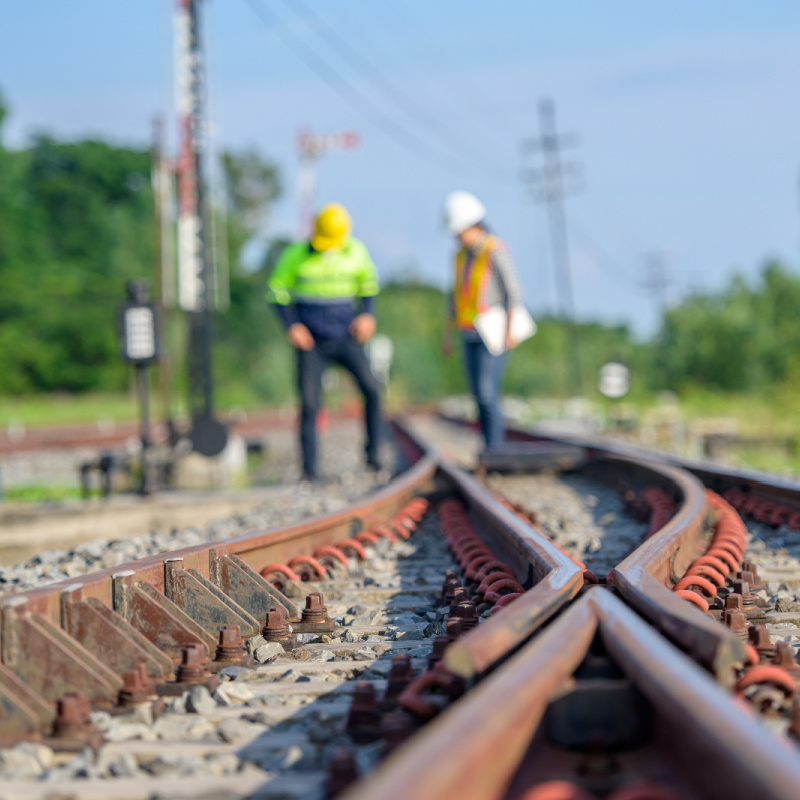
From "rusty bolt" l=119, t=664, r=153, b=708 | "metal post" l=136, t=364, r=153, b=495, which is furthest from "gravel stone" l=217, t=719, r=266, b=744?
"metal post" l=136, t=364, r=153, b=495

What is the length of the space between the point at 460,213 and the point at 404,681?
6.70m

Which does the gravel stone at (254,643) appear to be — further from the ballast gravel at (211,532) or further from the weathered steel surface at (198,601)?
the ballast gravel at (211,532)

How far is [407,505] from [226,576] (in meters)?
3.02

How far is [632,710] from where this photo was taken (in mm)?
1831

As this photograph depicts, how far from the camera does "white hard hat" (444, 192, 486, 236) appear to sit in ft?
28.5

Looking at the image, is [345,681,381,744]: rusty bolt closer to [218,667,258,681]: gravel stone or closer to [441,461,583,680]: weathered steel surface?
[441,461,583,680]: weathered steel surface

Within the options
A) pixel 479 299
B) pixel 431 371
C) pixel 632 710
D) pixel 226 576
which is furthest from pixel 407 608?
pixel 431 371

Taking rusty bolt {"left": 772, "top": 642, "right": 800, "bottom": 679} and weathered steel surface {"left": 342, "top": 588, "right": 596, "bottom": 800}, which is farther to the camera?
rusty bolt {"left": 772, "top": 642, "right": 800, "bottom": 679}

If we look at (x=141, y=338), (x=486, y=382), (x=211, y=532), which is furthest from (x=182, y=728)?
(x=141, y=338)

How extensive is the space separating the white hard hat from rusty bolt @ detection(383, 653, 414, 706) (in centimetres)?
661

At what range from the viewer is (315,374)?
8.64m

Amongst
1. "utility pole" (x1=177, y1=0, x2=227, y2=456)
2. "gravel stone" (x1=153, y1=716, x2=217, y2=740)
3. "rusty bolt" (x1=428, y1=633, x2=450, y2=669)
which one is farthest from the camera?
"utility pole" (x1=177, y1=0, x2=227, y2=456)

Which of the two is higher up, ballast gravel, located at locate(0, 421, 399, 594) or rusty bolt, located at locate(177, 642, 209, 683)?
rusty bolt, located at locate(177, 642, 209, 683)

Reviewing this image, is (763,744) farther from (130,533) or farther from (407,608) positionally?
(130,533)
